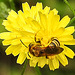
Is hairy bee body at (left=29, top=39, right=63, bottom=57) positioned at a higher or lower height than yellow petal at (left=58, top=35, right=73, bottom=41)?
lower

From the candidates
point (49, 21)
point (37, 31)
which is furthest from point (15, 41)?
point (49, 21)

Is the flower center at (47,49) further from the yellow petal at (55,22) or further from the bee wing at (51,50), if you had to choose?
the yellow petal at (55,22)

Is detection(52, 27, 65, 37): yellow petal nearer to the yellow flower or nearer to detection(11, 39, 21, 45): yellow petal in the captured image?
the yellow flower

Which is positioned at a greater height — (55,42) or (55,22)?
(55,22)

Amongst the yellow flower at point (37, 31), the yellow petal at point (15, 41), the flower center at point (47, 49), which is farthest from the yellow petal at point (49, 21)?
the yellow petal at point (15, 41)

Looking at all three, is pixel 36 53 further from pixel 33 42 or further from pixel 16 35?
pixel 16 35

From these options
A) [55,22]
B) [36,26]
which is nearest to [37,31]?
[36,26]

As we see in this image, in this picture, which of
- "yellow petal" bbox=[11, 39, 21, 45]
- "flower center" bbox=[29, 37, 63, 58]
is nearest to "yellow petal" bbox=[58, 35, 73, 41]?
"flower center" bbox=[29, 37, 63, 58]

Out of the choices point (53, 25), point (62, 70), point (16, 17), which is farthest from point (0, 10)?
point (62, 70)

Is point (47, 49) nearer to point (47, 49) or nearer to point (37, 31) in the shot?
point (47, 49)

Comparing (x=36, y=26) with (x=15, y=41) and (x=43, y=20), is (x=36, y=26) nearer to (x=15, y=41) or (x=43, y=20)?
(x=43, y=20)

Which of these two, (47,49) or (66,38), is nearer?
(47,49)
